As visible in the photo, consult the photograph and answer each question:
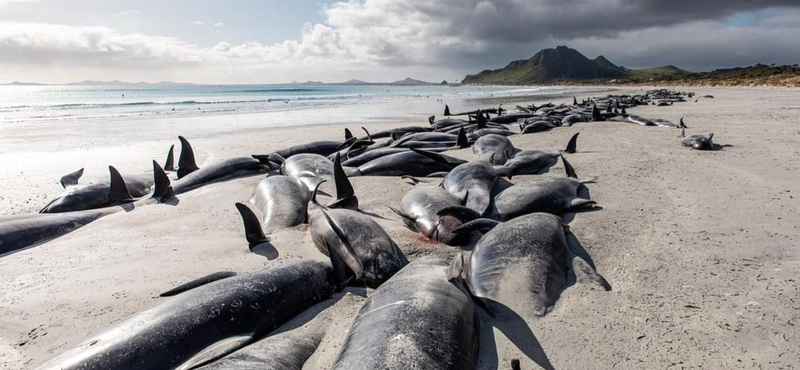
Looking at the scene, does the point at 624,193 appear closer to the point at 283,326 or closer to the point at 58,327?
the point at 283,326

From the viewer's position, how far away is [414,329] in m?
2.32

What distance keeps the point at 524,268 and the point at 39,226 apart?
5.59m

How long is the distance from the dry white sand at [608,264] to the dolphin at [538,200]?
9.3 inches

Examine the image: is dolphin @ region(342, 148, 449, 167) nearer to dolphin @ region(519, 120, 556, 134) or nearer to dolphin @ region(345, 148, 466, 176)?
dolphin @ region(345, 148, 466, 176)

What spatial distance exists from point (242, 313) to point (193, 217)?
325 centimetres

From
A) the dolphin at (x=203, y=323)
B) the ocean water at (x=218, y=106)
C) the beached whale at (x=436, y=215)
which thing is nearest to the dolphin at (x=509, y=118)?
the ocean water at (x=218, y=106)

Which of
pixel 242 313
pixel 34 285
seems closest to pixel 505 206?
pixel 242 313

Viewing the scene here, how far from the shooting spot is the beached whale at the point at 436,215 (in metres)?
4.36

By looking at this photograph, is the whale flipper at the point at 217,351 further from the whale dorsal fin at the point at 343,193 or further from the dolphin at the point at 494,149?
the dolphin at the point at 494,149

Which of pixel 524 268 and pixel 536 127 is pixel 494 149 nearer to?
pixel 536 127

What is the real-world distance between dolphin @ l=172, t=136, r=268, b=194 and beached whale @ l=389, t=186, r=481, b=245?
4172mm

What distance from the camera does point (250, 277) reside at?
327cm

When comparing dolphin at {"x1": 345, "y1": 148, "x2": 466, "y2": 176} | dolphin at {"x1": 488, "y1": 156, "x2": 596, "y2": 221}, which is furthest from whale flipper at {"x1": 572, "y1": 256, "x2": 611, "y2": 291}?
dolphin at {"x1": 345, "y1": 148, "x2": 466, "y2": 176}

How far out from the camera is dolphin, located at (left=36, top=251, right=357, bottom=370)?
2453mm
